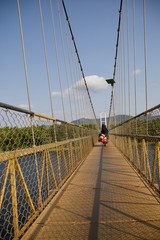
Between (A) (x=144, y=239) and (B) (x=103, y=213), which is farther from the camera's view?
(B) (x=103, y=213)

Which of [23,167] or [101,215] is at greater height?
[23,167]

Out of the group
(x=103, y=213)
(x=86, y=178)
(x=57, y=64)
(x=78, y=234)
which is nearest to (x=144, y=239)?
(x=78, y=234)

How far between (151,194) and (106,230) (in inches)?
42.3

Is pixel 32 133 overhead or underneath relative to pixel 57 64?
underneath

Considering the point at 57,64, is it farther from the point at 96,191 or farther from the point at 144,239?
the point at 144,239

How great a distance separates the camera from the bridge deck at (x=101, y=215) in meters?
1.77

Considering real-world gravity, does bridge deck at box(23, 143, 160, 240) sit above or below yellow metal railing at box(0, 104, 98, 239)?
below

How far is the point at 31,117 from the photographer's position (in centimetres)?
227

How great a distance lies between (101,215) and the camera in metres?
2.14

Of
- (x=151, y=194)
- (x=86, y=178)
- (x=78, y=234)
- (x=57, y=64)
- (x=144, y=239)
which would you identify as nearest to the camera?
(x=144, y=239)

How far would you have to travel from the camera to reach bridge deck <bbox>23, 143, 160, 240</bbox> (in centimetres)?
177

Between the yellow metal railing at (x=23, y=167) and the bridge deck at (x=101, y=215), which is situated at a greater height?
the yellow metal railing at (x=23, y=167)

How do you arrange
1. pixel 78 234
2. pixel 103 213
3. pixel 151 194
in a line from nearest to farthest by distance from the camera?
pixel 78 234, pixel 103 213, pixel 151 194

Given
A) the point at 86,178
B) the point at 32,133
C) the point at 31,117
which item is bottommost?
the point at 86,178
